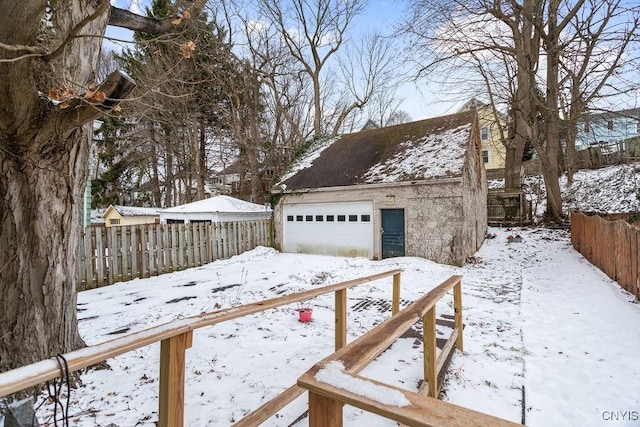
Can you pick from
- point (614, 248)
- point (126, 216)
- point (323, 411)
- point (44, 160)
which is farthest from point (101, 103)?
point (126, 216)

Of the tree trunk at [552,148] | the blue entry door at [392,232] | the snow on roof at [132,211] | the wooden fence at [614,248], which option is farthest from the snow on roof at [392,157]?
the snow on roof at [132,211]

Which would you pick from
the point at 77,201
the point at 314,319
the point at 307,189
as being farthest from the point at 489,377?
the point at 307,189

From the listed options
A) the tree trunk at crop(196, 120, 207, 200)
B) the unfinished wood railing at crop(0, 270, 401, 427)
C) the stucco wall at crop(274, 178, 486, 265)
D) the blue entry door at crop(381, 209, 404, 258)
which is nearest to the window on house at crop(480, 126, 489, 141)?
the stucco wall at crop(274, 178, 486, 265)

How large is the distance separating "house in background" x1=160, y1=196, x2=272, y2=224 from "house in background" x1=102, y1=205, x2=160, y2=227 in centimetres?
447

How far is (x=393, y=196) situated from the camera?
1073cm

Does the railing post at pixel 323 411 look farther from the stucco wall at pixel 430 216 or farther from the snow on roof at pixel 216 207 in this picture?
the snow on roof at pixel 216 207

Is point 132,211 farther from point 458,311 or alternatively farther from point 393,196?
point 458,311

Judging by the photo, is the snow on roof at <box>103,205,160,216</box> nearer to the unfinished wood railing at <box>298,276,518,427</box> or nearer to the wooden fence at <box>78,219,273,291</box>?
the wooden fence at <box>78,219,273,291</box>

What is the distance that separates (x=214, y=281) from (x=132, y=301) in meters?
1.97

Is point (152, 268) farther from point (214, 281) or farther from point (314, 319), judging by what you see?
point (314, 319)

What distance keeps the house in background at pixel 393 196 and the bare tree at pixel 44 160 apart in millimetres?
8930

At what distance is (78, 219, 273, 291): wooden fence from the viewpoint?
25.0ft

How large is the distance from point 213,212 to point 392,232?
320 inches

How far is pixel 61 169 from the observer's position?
115 inches
